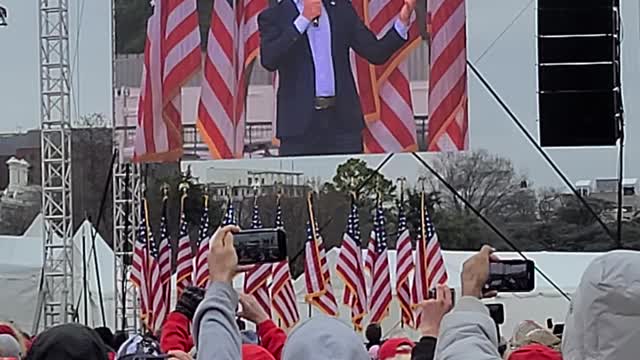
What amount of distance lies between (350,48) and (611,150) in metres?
2.74

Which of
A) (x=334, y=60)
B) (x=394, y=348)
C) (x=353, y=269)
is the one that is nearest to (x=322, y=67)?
(x=334, y=60)

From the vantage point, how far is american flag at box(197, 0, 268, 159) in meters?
10.0

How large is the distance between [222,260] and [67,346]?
1.42 feet

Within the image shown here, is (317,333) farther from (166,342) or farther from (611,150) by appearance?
(611,150)

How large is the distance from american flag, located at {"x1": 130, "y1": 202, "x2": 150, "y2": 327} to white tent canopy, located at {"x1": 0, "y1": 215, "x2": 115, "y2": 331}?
104cm

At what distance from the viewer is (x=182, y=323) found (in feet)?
12.0

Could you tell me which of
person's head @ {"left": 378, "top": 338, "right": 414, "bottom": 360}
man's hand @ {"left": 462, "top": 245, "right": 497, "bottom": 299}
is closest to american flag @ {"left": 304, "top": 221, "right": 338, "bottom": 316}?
person's head @ {"left": 378, "top": 338, "right": 414, "bottom": 360}

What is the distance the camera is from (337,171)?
1149cm

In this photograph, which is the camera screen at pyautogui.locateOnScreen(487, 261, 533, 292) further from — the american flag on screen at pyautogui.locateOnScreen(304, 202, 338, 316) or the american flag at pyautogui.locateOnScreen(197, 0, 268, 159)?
the american flag on screen at pyautogui.locateOnScreen(304, 202, 338, 316)

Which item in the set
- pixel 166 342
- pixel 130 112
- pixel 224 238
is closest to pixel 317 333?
pixel 224 238

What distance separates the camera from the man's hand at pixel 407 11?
31.6 ft

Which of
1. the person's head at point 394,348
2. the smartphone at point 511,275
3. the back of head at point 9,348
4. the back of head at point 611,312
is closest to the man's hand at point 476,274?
the back of head at point 611,312

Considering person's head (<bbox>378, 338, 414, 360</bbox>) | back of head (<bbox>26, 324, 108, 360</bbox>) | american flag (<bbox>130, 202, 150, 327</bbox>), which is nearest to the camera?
back of head (<bbox>26, 324, 108, 360</bbox>)

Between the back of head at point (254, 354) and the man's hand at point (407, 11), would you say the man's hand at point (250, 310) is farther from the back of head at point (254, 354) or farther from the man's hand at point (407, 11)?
the man's hand at point (407, 11)
